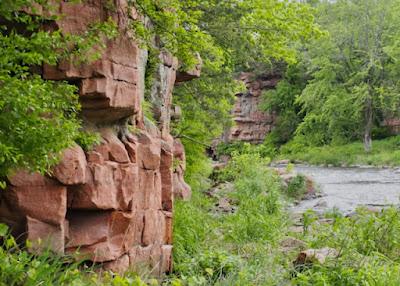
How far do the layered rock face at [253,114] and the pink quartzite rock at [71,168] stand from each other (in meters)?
39.5

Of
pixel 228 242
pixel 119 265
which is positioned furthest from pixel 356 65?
pixel 119 265

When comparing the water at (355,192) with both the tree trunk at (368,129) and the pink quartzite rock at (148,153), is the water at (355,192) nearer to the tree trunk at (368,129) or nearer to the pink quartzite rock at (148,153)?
the pink quartzite rock at (148,153)

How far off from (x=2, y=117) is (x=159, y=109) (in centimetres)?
467

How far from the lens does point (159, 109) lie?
8023 mm

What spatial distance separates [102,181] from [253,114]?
132 ft

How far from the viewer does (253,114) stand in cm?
4497

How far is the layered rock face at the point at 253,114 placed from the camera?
4450cm

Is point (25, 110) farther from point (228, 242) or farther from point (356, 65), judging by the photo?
point (356, 65)

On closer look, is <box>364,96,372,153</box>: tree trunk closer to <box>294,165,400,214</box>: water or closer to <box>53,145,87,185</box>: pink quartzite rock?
<box>294,165,400,214</box>: water

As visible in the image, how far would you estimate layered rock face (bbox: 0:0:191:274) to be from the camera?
4621 mm

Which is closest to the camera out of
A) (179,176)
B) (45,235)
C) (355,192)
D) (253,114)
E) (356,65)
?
(45,235)

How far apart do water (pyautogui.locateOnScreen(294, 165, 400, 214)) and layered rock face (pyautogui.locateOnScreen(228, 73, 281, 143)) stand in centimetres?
1972

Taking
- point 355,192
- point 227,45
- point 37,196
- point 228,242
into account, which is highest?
point 227,45

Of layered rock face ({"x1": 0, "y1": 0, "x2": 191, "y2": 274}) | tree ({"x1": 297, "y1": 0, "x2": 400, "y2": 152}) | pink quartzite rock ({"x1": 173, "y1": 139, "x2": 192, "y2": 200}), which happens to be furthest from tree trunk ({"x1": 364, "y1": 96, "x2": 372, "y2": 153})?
layered rock face ({"x1": 0, "y1": 0, "x2": 191, "y2": 274})
